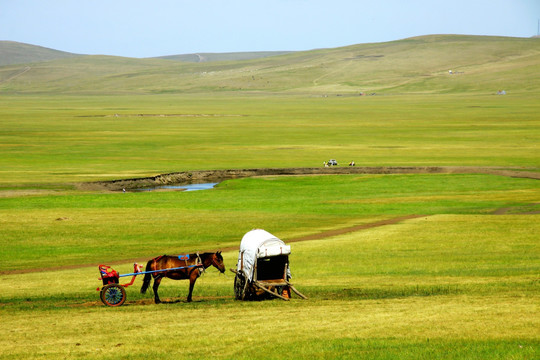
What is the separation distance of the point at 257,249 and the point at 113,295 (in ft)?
16.1

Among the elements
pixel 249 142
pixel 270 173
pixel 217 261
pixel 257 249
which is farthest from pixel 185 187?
pixel 217 261

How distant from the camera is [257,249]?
2381 cm

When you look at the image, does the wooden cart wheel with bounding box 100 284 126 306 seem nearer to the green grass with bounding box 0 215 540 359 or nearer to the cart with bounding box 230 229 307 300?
the green grass with bounding box 0 215 540 359

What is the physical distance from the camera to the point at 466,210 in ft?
171

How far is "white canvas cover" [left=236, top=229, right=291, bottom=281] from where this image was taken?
23797mm

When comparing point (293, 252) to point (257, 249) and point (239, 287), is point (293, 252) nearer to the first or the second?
point (239, 287)

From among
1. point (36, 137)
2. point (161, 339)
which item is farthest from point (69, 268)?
point (36, 137)

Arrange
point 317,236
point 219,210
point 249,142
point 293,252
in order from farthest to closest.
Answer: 1. point 249,142
2. point 219,210
3. point 317,236
4. point 293,252

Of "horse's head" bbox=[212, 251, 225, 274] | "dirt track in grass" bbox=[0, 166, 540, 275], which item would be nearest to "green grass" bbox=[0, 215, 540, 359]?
"horse's head" bbox=[212, 251, 225, 274]

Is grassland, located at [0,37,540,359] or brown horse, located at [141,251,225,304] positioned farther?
brown horse, located at [141,251,225,304]

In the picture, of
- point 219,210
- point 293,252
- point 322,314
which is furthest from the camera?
point 219,210

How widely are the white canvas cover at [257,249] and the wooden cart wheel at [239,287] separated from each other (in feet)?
1.24

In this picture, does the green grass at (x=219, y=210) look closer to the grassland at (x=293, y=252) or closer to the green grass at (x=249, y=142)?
the grassland at (x=293, y=252)

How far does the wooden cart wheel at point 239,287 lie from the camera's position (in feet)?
81.0
